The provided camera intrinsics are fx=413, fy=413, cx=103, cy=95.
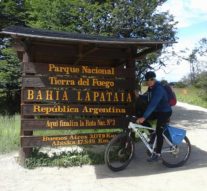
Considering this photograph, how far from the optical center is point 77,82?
8969 millimetres

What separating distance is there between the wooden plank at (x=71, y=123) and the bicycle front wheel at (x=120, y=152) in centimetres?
95

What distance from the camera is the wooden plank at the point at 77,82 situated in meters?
8.59

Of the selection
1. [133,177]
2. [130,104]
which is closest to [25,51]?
[130,104]

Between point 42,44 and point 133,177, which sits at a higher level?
point 42,44

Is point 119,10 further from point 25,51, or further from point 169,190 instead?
point 169,190

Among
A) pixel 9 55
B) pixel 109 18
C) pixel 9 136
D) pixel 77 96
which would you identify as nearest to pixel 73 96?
pixel 77 96

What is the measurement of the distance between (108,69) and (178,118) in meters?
10.2

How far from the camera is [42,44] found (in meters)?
8.89

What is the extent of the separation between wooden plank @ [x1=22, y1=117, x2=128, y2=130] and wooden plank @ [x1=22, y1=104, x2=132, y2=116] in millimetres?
131

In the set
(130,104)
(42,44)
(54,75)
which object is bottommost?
(130,104)

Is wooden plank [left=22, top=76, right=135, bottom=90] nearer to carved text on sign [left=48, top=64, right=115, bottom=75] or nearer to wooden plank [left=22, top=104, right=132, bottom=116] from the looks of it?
carved text on sign [left=48, top=64, right=115, bottom=75]

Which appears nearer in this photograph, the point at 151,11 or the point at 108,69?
the point at 108,69

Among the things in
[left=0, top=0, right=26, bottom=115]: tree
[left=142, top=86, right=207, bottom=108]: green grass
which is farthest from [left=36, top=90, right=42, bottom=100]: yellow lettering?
[left=142, top=86, right=207, bottom=108]: green grass

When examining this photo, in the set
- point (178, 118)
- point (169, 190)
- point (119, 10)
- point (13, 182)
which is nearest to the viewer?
point (169, 190)
